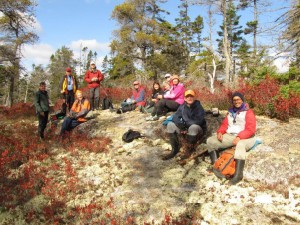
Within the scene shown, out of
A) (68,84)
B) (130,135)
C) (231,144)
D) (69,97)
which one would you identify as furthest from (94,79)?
(231,144)

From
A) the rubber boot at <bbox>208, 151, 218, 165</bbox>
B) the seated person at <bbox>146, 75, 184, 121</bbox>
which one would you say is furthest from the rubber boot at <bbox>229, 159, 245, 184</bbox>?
the seated person at <bbox>146, 75, 184, 121</bbox>

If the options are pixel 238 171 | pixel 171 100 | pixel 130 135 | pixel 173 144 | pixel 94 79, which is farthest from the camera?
pixel 94 79

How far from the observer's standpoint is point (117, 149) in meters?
8.26

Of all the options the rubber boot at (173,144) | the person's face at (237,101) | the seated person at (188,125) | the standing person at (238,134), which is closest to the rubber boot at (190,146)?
the seated person at (188,125)

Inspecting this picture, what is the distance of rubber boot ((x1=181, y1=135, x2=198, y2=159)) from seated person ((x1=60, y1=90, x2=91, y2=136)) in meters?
4.22

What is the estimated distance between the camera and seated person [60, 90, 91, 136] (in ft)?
31.9

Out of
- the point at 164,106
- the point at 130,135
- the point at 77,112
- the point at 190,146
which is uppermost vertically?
the point at 164,106

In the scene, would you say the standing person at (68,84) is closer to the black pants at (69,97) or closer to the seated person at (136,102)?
the black pants at (69,97)

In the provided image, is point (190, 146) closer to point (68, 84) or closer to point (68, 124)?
point (68, 124)

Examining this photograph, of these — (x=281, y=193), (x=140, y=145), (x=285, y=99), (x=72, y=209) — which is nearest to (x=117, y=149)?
(x=140, y=145)

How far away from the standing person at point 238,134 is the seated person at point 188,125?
612 millimetres

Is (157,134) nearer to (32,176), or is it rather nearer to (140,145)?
(140,145)

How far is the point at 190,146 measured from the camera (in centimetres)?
731

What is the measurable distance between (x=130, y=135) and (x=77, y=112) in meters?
2.37
